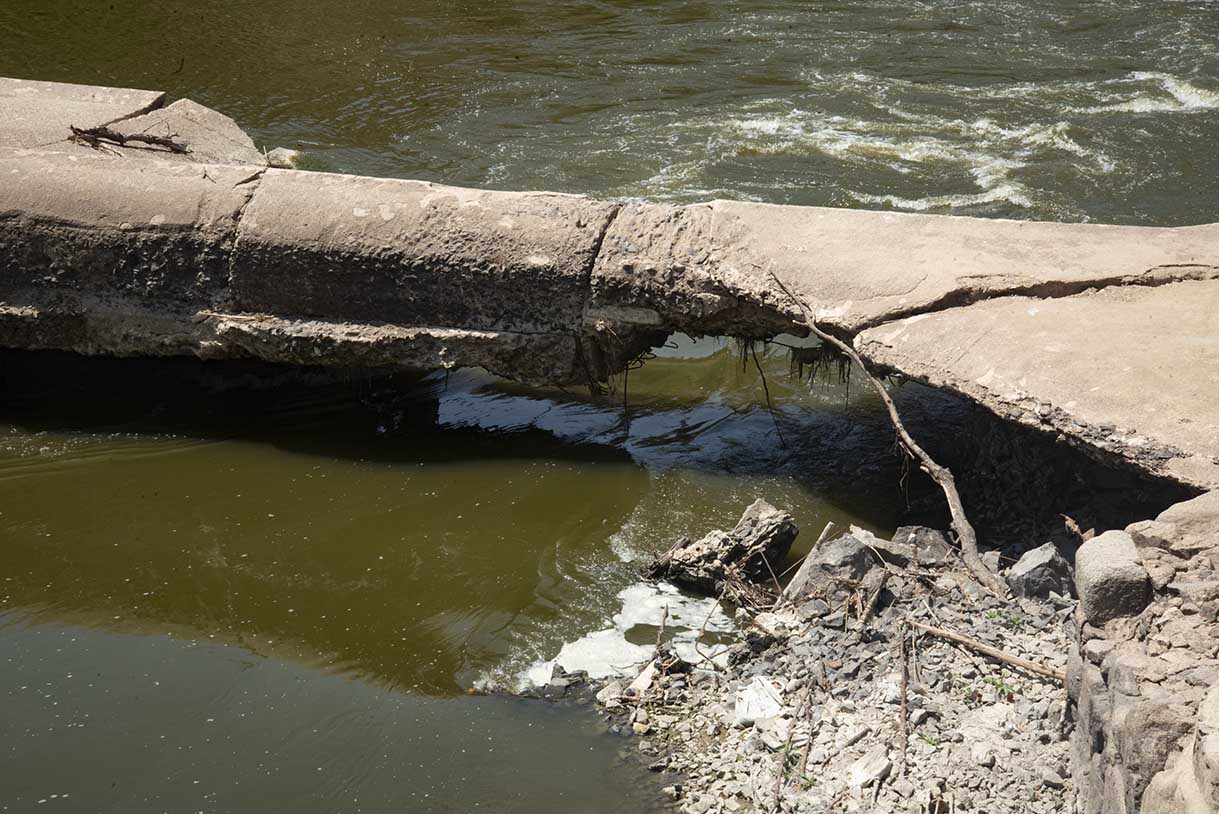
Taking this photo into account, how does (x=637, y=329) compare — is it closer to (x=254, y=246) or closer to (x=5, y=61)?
(x=254, y=246)

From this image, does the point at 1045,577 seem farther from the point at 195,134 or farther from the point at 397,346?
the point at 195,134

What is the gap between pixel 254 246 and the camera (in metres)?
5.42

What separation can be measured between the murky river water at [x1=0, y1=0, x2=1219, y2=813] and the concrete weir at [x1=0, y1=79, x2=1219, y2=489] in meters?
0.48

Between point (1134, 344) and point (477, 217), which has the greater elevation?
point (477, 217)

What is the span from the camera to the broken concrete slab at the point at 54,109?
6.25 m

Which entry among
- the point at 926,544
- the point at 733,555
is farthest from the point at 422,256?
the point at 926,544

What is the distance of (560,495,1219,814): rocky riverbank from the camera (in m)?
2.95

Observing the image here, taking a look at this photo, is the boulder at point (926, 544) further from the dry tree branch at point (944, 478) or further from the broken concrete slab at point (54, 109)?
the broken concrete slab at point (54, 109)

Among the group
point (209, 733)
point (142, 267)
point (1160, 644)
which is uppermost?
point (142, 267)

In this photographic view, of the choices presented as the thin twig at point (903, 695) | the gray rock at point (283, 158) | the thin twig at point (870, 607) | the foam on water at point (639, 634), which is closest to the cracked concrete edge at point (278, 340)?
the foam on water at point (639, 634)

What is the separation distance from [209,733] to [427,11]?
9.80 m

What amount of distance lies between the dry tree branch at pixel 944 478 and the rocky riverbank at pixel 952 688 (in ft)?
0.15

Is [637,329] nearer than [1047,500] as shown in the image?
No

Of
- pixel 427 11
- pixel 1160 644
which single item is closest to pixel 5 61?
pixel 427 11
